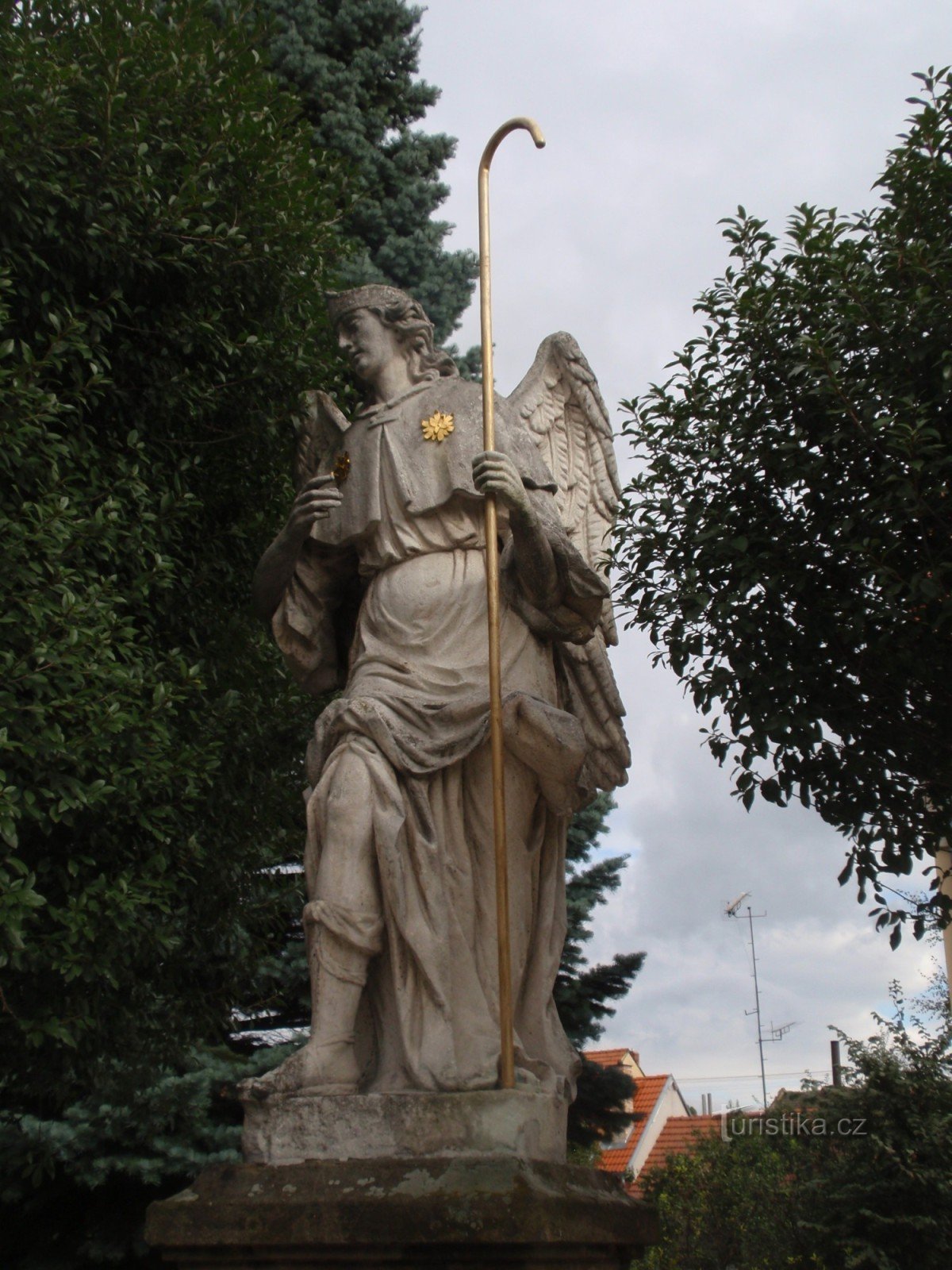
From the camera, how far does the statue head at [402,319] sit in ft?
17.6

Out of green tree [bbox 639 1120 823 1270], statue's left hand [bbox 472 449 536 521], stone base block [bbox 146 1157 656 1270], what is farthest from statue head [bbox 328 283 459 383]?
green tree [bbox 639 1120 823 1270]

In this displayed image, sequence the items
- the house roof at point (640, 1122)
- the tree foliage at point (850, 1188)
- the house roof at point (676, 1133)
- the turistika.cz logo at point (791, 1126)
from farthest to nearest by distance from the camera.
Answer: the house roof at point (640, 1122)
the house roof at point (676, 1133)
the turistika.cz logo at point (791, 1126)
the tree foliage at point (850, 1188)

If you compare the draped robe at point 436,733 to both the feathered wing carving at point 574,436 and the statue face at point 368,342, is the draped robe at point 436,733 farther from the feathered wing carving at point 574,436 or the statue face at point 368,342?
the feathered wing carving at point 574,436

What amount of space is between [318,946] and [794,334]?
174 inches

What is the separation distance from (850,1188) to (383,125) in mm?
10370

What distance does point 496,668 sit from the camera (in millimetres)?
4469

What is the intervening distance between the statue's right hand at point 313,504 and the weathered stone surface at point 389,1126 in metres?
1.87

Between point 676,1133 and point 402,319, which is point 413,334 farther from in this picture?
point 676,1133

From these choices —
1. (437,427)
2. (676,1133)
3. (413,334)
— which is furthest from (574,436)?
(676,1133)

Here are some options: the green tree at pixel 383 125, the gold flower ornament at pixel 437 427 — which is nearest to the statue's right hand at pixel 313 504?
the gold flower ornament at pixel 437 427

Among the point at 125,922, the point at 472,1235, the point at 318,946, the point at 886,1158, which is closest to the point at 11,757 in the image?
the point at 125,922

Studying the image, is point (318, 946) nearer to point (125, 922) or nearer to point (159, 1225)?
point (159, 1225)

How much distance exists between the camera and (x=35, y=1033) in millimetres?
6766

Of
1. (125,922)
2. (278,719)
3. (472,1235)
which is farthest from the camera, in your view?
(278,719)
